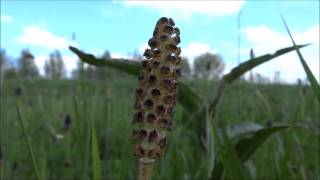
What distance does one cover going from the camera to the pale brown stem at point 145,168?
460 millimetres

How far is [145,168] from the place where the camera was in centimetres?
46

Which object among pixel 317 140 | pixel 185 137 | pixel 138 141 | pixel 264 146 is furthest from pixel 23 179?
pixel 138 141

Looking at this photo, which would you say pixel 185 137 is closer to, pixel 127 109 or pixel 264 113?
pixel 264 113

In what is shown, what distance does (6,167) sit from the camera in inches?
81.8

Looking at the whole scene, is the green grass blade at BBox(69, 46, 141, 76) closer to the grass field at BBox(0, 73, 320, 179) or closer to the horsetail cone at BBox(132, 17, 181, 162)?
the grass field at BBox(0, 73, 320, 179)

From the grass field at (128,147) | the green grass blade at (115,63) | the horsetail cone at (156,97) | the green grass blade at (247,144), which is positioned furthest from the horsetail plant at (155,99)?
A: the green grass blade at (247,144)

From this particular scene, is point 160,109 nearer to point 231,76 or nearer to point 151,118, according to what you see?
point 151,118

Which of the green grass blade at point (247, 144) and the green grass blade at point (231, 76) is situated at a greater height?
the green grass blade at point (231, 76)

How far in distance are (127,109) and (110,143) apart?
1.08m

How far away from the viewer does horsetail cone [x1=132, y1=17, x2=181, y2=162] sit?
0.45 m

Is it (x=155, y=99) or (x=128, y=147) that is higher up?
(x=155, y=99)

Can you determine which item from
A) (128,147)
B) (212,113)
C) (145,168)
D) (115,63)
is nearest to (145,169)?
(145,168)

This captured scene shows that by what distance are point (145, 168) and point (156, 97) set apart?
0.06 metres

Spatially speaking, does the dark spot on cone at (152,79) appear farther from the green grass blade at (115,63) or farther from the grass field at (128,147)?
the green grass blade at (115,63)
